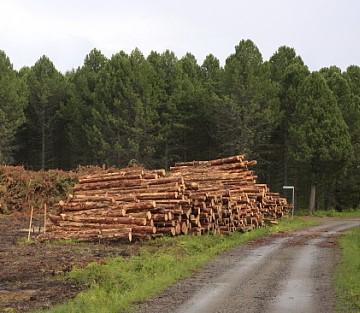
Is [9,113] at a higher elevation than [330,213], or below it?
higher

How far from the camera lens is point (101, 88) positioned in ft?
162

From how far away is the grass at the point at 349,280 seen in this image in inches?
398

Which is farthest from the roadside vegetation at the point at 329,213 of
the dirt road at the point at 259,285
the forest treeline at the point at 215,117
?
the dirt road at the point at 259,285

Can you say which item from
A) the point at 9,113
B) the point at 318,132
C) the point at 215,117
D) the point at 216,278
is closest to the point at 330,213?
the point at 318,132

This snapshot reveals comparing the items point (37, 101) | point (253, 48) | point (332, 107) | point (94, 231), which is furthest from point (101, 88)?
point (94, 231)

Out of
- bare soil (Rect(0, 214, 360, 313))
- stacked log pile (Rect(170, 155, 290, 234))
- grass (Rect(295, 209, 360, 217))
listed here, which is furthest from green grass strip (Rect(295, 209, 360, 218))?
bare soil (Rect(0, 214, 360, 313))

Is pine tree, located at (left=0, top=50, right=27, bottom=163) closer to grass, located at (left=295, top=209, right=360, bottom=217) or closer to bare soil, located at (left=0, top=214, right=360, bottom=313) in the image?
grass, located at (left=295, top=209, right=360, bottom=217)

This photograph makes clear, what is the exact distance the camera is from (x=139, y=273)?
525 inches

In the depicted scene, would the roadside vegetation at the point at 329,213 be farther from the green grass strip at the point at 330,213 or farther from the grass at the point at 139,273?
the grass at the point at 139,273

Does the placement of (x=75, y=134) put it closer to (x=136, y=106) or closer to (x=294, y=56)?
(x=136, y=106)

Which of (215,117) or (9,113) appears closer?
(215,117)

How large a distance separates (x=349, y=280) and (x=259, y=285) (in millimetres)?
2016

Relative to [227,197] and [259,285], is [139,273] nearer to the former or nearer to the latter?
[259,285]

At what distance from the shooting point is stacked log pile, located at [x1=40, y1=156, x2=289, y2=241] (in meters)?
19.7
